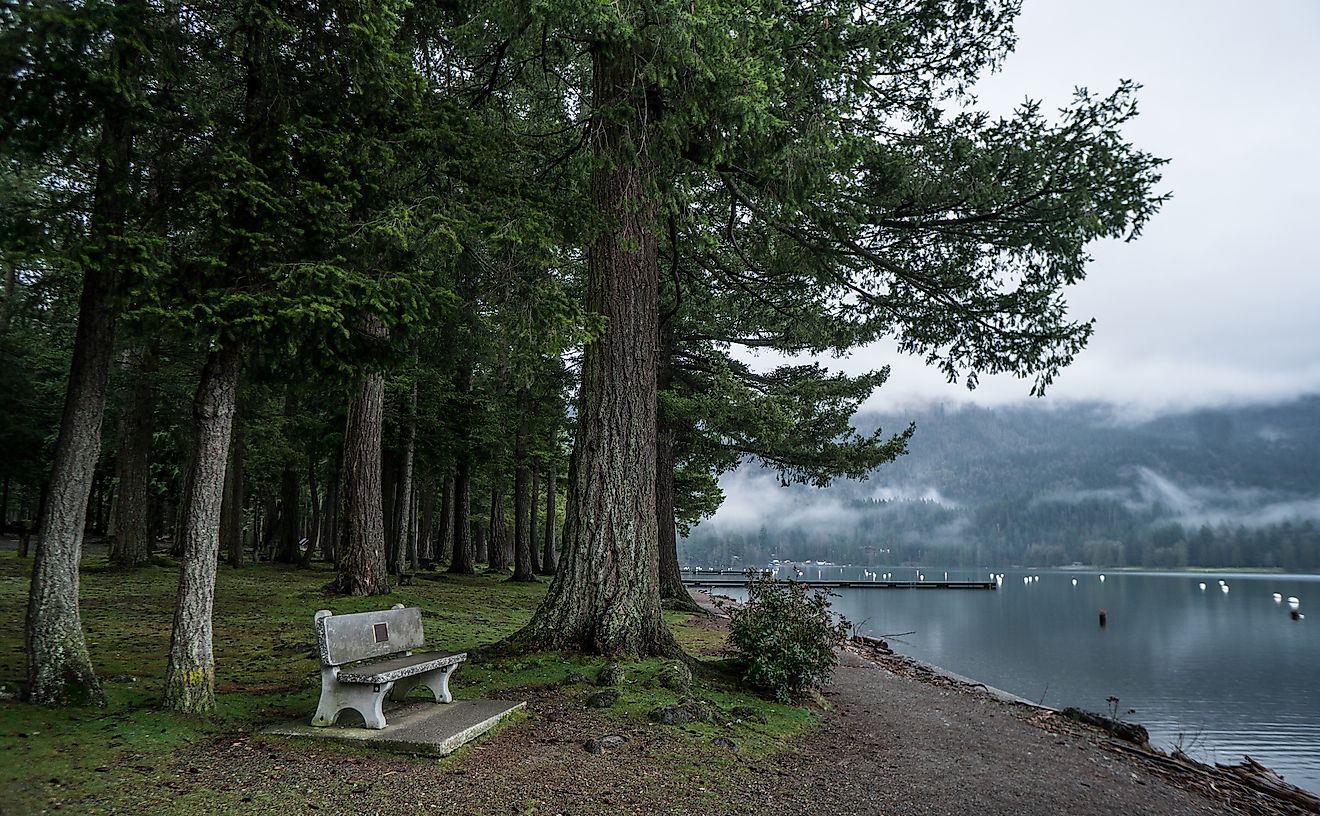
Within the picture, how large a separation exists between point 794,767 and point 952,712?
372 cm

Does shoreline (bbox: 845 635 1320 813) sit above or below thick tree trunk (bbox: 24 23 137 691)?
below

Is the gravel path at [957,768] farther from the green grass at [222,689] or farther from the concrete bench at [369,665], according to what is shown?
the concrete bench at [369,665]

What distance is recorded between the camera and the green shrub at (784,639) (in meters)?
7.10

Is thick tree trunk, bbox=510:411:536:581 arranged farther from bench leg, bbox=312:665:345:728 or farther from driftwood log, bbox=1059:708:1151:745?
bench leg, bbox=312:665:345:728

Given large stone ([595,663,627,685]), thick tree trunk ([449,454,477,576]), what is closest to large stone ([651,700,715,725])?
large stone ([595,663,627,685])

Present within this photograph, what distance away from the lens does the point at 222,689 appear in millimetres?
6039

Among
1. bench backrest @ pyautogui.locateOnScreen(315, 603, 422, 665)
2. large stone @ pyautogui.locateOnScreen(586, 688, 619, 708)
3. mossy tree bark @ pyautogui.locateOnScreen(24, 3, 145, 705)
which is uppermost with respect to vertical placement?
mossy tree bark @ pyautogui.locateOnScreen(24, 3, 145, 705)

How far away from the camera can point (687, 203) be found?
8.32m

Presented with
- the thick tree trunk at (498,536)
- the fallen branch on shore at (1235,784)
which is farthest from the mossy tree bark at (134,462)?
the fallen branch on shore at (1235,784)

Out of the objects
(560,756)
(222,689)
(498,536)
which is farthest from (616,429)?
(498,536)

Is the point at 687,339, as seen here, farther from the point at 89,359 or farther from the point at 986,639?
the point at 986,639

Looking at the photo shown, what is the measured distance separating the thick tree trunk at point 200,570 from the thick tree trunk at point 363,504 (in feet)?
26.0

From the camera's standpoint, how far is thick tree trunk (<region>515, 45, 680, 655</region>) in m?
7.19

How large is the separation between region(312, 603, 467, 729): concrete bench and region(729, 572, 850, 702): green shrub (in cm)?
295
